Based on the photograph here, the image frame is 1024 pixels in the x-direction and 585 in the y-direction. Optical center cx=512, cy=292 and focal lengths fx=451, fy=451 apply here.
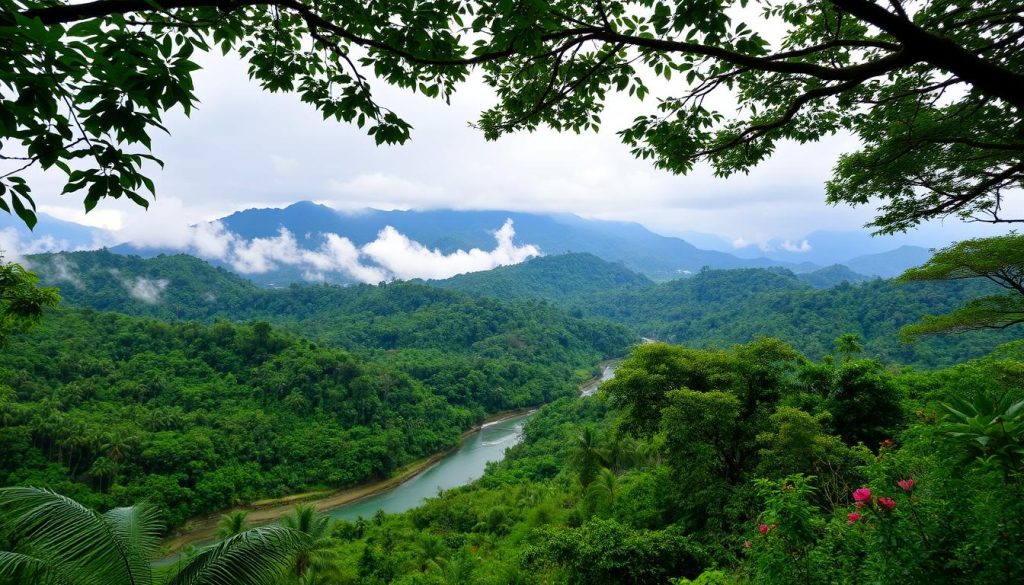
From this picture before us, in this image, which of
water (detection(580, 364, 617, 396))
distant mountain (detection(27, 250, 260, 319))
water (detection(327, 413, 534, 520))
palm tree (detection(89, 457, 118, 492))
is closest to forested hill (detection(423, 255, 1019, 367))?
water (detection(580, 364, 617, 396))

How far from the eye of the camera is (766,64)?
2.12 meters

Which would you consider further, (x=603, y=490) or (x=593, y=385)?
(x=593, y=385)

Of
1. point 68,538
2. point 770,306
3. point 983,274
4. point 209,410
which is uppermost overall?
point 983,274

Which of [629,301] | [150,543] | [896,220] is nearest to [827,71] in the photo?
[896,220]

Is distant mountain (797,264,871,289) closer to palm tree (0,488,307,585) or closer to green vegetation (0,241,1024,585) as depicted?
green vegetation (0,241,1024,585)

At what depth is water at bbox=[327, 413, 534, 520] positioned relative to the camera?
27.5m

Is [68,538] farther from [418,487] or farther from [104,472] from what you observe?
[418,487]

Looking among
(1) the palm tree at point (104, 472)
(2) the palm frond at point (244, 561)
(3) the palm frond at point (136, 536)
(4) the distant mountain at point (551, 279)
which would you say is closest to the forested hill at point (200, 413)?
(1) the palm tree at point (104, 472)

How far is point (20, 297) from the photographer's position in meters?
3.96

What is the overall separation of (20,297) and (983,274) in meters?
11.1

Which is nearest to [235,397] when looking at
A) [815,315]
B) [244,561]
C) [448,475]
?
[448,475]

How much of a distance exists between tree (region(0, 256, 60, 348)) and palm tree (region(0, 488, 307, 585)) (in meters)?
1.46

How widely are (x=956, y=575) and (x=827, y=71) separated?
8.13ft

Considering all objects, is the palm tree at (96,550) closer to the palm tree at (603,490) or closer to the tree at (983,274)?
the tree at (983,274)
